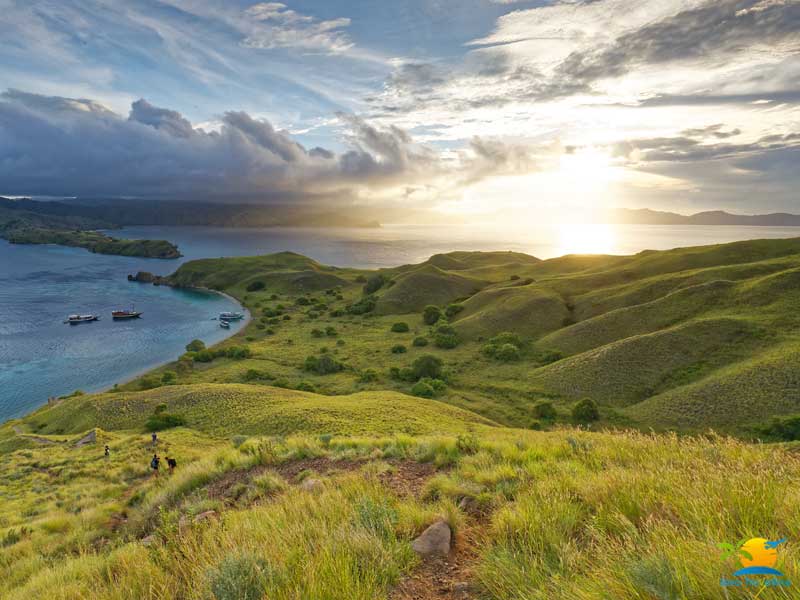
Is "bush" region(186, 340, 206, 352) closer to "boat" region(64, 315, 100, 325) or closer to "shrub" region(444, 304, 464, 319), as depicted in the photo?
"boat" region(64, 315, 100, 325)

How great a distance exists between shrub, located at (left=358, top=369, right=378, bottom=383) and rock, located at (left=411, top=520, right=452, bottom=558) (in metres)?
41.7

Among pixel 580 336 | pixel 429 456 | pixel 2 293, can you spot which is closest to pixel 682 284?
pixel 580 336

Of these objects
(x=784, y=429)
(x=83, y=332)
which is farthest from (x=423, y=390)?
(x=83, y=332)

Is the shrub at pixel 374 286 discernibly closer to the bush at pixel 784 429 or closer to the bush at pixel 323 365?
the bush at pixel 323 365

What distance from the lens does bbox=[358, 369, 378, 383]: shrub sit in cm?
4689

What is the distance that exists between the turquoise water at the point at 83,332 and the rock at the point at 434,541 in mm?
64208

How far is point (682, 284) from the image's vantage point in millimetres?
56031

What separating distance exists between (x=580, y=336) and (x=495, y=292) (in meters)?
25.0

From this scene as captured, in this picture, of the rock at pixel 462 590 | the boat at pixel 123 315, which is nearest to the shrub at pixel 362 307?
the boat at pixel 123 315

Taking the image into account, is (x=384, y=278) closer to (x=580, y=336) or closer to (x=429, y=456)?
(x=580, y=336)

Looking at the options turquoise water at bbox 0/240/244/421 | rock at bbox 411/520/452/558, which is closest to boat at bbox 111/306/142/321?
turquoise water at bbox 0/240/244/421

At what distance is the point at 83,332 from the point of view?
268 ft

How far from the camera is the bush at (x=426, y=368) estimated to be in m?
46.5

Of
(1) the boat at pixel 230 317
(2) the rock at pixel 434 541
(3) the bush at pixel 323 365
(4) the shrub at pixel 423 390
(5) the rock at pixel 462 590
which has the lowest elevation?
(1) the boat at pixel 230 317
